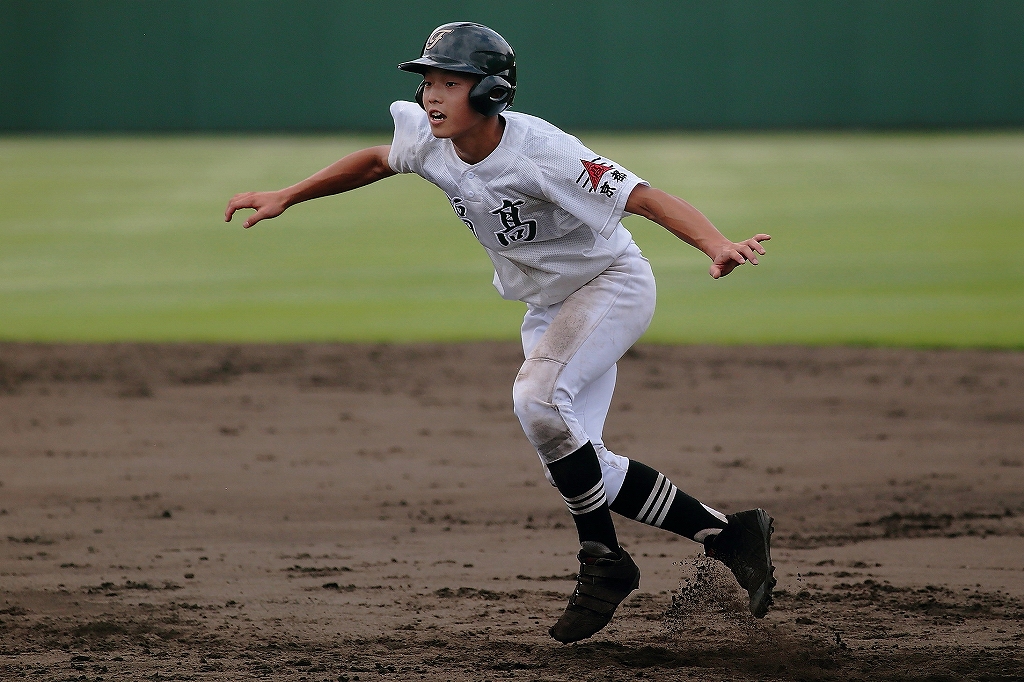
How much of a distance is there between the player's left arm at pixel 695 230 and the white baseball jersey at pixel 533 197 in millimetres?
57

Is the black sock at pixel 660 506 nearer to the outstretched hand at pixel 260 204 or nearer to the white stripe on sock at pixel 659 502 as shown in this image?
the white stripe on sock at pixel 659 502

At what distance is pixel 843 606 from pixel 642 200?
63.5 inches

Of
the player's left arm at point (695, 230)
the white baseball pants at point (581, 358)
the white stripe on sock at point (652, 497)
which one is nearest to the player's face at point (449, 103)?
the player's left arm at point (695, 230)

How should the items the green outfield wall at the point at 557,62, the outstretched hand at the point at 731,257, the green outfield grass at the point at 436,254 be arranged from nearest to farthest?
1. the outstretched hand at the point at 731,257
2. the green outfield grass at the point at 436,254
3. the green outfield wall at the point at 557,62

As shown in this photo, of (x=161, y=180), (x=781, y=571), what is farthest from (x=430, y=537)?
(x=161, y=180)

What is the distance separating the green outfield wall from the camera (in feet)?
86.4

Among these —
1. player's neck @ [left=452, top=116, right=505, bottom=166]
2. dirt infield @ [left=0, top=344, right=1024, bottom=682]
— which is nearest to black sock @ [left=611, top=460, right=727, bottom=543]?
dirt infield @ [left=0, top=344, right=1024, bottom=682]

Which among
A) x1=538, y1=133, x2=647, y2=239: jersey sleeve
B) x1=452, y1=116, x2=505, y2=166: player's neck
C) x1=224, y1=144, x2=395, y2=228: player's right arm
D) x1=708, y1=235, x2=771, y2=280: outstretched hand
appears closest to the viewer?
x1=708, y1=235, x2=771, y2=280: outstretched hand

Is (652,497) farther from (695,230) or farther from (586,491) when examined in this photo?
(695,230)

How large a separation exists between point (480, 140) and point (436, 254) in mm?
9759

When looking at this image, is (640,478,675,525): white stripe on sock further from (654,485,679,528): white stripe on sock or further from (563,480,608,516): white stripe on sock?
(563,480,608,516): white stripe on sock

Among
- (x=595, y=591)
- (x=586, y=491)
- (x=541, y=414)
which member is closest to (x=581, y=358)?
(x=541, y=414)

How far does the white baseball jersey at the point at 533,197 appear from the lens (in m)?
3.59

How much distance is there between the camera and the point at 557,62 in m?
26.9
